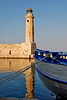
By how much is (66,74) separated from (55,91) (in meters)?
1.90

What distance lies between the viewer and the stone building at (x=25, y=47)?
5162 centimetres

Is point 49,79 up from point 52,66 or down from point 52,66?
down

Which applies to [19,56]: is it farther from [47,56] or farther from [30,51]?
[47,56]

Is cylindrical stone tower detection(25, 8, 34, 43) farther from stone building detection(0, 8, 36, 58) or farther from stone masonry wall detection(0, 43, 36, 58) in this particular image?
stone masonry wall detection(0, 43, 36, 58)

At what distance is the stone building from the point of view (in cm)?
5162

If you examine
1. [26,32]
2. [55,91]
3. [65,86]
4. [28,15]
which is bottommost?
[55,91]

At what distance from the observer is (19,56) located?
2110 inches

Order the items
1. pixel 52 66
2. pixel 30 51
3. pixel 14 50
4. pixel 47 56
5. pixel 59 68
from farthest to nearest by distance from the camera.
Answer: pixel 14 50
pixel 30 51
pixel 47 56
pixel 52 66
pixel 59 68

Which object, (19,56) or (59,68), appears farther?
(19,56)

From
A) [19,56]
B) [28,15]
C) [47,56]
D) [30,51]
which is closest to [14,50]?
[19,56]

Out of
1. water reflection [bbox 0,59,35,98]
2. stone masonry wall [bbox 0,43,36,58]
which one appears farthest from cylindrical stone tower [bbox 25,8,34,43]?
water reflection [bbox 0,59,35,98]

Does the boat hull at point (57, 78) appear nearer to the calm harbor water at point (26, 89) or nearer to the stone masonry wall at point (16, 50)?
the calm harbor water at point (26, 89)

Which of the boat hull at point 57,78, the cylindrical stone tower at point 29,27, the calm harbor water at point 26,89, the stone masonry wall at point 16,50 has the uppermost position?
the cylindrical stone tower at point 29,27

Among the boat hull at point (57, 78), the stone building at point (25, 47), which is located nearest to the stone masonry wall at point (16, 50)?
the stone building at point (25, 47)
